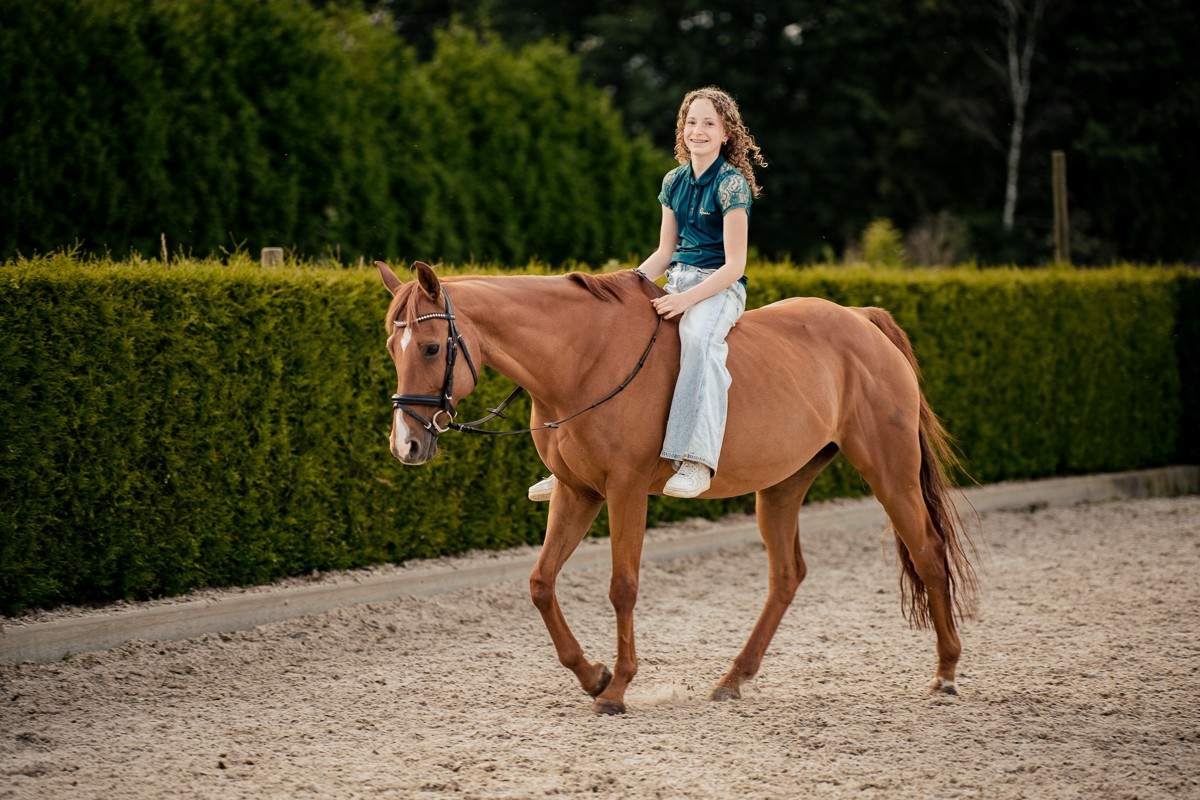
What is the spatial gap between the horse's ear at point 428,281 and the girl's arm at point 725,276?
1082 mm

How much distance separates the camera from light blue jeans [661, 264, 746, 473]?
4.77m

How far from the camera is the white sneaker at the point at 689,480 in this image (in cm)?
477

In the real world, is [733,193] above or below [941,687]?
above

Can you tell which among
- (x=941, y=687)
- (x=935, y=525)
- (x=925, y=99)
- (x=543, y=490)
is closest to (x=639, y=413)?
(x=543, y=490)

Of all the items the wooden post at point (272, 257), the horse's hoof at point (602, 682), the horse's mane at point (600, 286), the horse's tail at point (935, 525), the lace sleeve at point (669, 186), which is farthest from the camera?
the wooden post at point (272, 257)

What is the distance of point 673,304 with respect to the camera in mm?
4879

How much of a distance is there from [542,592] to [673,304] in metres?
1.37

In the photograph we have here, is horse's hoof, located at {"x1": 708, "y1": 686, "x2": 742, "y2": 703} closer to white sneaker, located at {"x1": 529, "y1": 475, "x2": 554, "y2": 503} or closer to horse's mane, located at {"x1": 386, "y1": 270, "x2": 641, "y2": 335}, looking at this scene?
white sneaker, located at {"x1": 529, "y1": 475, "x2": 554, "y2": 503}

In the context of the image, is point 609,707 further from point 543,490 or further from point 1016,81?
point 1016,81

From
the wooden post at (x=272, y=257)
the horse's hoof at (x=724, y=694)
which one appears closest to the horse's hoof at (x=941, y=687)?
the horse's hoof at (x=724, y=694)

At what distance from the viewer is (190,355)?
660 cm

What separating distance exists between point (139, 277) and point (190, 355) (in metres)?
0.53

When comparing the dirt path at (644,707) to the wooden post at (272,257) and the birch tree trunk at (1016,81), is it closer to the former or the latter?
the wooden post at (272,257)

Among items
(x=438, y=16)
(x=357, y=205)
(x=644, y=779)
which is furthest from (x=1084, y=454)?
(x=438, y=16)
